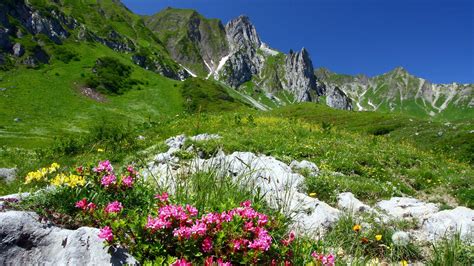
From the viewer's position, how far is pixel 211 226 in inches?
175

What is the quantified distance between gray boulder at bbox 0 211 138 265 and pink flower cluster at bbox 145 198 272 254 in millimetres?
609

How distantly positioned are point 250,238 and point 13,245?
9.73ft

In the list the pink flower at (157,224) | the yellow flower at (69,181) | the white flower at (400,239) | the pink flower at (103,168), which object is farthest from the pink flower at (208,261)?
the white flower at (400,239)

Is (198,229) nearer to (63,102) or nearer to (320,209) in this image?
(320,209)

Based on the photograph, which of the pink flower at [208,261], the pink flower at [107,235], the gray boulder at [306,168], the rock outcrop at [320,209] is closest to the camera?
the pink flower at [208,261]

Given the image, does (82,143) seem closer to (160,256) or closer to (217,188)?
(217,188)

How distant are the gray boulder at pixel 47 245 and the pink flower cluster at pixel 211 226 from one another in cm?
61

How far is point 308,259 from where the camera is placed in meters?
4.60

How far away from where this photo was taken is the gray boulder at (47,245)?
4305 mm

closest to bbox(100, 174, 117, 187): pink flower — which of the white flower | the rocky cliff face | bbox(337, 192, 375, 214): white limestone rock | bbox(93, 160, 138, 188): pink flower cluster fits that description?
bbox(93, 160, 138, 188): pink flower cluster

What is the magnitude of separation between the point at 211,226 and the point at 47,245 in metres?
2.18

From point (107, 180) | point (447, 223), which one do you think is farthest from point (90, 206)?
point (447, 223)

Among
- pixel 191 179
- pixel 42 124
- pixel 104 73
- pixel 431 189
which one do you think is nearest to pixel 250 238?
pixel 191 179

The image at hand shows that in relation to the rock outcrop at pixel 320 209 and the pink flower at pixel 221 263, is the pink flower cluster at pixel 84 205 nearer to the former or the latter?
the rock outcrop at pixel 320 209
